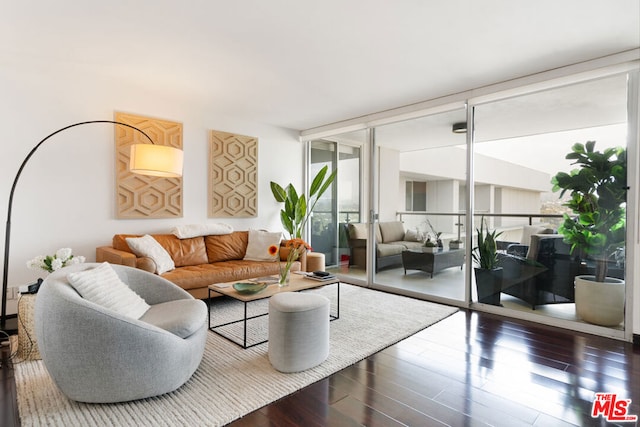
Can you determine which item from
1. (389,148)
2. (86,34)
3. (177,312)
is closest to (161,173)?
(86,34)

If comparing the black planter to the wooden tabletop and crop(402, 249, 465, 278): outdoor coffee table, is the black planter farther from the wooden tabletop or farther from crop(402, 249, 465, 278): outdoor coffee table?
the wooden tabletop

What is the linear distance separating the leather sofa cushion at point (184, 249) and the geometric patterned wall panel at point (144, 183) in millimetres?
360

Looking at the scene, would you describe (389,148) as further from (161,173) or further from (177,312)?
(177,312)

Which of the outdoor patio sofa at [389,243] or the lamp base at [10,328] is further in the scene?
the outdoor patio sofa at [389,243]

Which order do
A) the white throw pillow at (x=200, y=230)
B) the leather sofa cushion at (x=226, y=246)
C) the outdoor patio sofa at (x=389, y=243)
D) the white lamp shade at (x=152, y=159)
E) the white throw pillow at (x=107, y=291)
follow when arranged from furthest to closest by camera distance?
the outdoor patio sofa at (x=389, y=243), the leather sofa cushion at (x=226, y=246), the white throw pillow at (x=200, y=230), the white lamp shade at (x=152, y=159), the white throw pillow at (x=107, y=291)

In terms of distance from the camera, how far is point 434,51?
293 cm

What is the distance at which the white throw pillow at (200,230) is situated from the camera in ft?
13.7

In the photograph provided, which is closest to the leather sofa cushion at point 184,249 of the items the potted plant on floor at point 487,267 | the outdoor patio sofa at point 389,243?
the outdoor patio sofa at point 389,243

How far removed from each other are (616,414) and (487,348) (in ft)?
2.96

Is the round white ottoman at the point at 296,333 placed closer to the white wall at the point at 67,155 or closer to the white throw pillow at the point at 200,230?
the white throw pillow at the point at 200,230

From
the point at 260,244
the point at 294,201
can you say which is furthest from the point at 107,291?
the point at 294,201

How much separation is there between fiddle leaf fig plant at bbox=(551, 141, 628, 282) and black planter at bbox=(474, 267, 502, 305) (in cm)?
78

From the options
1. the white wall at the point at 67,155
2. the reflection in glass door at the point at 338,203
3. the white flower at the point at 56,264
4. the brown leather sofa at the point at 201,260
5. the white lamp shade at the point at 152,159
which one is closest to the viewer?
the white flower at the point at 56,264

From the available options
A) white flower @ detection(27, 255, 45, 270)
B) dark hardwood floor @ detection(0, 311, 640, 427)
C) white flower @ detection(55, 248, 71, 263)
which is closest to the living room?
dark hardwood floor @ detection(0, 311, 640, 427)
